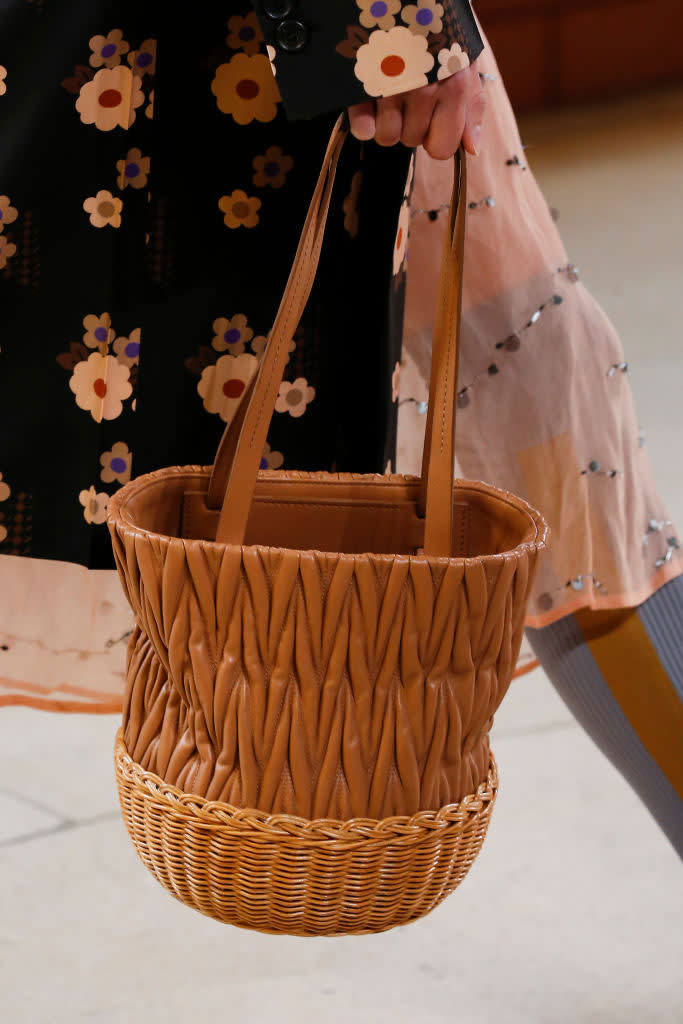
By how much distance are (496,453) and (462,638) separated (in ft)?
0.86

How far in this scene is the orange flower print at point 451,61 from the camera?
1.87ft

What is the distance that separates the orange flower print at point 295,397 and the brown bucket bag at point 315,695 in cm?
9

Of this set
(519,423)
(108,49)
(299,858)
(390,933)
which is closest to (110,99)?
(108,49)

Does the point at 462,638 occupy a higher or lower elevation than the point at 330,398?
lower

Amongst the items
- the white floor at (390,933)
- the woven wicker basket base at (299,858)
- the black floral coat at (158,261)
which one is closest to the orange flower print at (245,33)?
the black floral coat at (158,261)

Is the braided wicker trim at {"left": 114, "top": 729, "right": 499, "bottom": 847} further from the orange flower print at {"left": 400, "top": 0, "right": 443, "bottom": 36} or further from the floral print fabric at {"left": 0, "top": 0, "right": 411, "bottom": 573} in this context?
the orange flower print at {"left": 400, "top": 0, "right": 443, "bottom": 36}

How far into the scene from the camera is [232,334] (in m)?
0.71

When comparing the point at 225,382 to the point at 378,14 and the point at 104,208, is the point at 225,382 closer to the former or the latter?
the point at 104,208

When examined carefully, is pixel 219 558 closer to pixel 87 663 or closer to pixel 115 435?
pixel 115 435

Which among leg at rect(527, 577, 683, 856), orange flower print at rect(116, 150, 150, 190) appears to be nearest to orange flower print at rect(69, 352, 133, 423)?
orange flower print at rect(116, 150, 150, 190)

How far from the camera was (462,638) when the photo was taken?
57 cm

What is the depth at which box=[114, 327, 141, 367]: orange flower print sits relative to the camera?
0.71m

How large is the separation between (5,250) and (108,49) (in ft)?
0.45

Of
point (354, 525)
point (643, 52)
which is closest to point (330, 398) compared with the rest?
point (354, 525)
